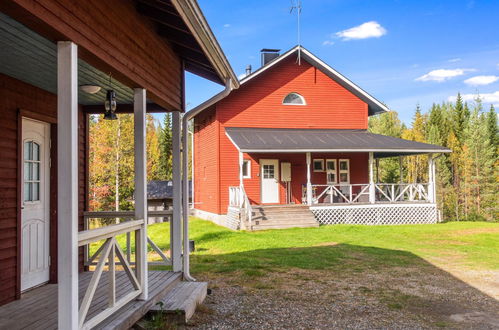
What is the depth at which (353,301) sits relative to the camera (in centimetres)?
677

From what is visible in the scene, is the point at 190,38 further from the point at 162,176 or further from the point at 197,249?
the point at 162,176

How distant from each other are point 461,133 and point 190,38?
50301mm

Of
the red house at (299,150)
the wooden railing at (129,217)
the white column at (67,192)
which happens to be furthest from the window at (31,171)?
the red house at (299,150)

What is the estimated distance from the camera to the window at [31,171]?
5.82m

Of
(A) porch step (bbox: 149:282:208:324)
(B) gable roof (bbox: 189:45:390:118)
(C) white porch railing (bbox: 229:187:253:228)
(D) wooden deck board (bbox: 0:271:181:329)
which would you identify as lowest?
(A) porch step (bbox: 149:282:208:324)

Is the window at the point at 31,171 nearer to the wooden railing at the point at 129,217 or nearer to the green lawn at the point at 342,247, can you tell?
the wooden railing at the point at 129,217

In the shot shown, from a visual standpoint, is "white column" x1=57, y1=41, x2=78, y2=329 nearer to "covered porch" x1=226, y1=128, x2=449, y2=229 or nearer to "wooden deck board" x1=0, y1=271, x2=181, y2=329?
"wooden deck board" x1=0, y1=271, x2=181, y2=329

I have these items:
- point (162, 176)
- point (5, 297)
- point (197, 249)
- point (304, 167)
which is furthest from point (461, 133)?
point (5, 297)

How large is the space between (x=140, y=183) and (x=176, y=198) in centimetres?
170


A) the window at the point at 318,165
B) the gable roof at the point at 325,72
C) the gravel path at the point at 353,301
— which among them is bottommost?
the gravel path at the point at 353,301

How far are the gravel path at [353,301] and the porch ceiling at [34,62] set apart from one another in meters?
3.16

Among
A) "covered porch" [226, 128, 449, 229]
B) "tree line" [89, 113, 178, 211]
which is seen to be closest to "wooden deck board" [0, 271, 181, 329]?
"covered porch" [226, 128, 449, 229]

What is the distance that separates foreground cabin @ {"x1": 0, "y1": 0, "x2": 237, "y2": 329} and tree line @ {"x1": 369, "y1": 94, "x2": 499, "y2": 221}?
120ft

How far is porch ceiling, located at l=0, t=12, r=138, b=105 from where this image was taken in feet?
11.8
